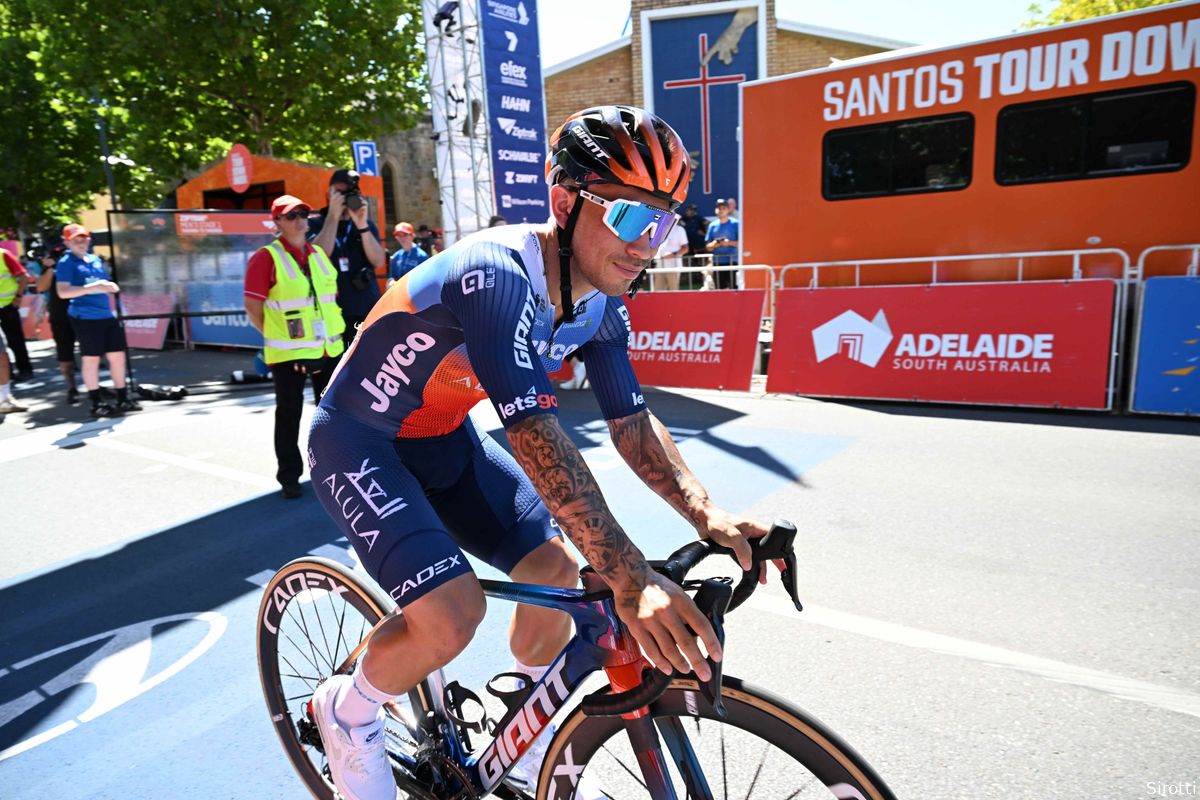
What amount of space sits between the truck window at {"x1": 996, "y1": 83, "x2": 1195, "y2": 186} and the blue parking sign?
10.7m

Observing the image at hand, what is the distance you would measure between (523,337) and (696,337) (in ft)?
26.0

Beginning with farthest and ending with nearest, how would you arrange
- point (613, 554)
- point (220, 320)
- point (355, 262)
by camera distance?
point (220, 320)
point (355, 262)
point (613, 554)

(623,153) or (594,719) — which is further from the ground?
(623,153)

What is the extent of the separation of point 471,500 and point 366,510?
38cm

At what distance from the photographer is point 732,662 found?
10.7 ft

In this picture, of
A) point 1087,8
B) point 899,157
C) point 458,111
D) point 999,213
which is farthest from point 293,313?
point 1087,8

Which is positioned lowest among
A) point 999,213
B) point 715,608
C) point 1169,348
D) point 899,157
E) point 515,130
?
point 1169,348

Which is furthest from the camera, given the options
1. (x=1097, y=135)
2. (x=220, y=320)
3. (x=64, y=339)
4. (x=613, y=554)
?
(x=220, y=320)

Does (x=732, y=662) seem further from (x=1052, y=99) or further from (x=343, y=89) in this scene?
(x=343, y=89)

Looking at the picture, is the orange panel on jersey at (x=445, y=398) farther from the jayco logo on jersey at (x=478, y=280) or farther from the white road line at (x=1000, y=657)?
the white road line at (x=1000, y=657)

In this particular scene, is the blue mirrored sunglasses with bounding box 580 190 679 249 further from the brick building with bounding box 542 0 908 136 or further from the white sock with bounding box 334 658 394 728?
the brick building with bounding box 542 0 908 136

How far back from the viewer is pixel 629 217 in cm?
184

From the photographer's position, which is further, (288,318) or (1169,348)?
(1169,348)

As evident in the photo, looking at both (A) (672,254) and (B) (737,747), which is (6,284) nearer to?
(A) (672,254)
